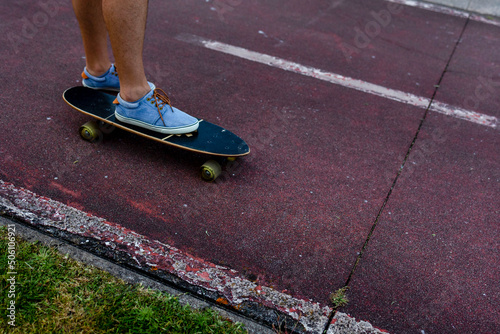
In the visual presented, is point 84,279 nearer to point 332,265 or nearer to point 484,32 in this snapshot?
point 332,265

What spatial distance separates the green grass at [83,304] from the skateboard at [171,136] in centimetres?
96

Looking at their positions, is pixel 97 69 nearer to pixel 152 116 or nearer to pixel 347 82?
pixel 152 116

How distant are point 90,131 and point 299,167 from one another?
1500mm

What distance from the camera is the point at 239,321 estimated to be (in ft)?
6.56

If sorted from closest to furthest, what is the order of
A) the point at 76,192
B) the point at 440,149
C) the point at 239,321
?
the point at 239,321 < the point at 76,192 < the point at 440,149

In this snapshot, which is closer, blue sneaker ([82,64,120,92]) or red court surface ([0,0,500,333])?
red court surface ([0,0,500,333])

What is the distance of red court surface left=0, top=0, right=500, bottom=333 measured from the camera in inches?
→ 91.5

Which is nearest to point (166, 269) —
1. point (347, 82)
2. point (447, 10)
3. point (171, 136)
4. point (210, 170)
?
point (210, 170)

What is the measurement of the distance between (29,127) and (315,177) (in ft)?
6.82

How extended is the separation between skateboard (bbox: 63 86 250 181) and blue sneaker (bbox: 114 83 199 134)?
0.15 feet

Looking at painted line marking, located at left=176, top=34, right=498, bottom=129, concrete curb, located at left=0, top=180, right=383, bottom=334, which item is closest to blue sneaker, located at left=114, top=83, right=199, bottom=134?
concrete curb, located at left=0, top=180, right=383, bottom=334

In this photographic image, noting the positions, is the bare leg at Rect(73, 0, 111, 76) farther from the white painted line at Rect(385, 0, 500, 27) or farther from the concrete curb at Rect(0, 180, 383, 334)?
the white painted line at Rect(385, 0, 500, 27)

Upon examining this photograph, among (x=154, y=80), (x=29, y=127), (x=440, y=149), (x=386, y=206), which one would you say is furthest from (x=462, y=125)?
(x=29, y=127)

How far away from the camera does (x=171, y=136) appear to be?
9.19 feet
